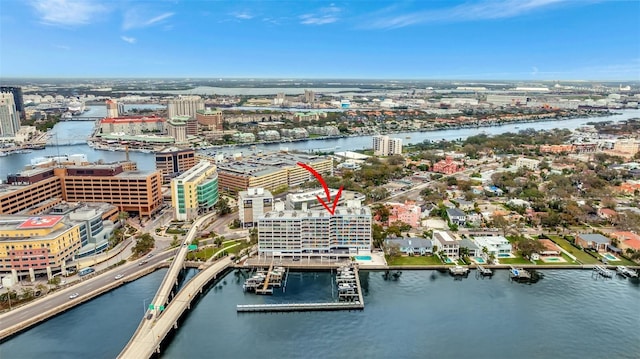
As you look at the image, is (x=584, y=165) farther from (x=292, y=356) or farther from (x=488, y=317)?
(x=292, y=356)

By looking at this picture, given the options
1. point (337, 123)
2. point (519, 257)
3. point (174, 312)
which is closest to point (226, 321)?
point (174, 312)

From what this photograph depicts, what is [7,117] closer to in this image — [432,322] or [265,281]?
[265,281]

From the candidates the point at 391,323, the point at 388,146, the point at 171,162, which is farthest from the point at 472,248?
the point at 388,146

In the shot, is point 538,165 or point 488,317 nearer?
point 488,317

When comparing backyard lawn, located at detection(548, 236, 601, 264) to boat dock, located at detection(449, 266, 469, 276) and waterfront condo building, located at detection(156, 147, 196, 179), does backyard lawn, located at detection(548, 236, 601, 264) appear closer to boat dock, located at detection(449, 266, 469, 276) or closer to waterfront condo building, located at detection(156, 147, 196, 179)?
boat dock, located at detection(449, 266, 469, 276)

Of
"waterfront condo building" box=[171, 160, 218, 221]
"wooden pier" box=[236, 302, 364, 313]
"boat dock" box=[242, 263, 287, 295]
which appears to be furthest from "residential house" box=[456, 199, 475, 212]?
"waterfront condo building" box=[171, 160, 218, 221]

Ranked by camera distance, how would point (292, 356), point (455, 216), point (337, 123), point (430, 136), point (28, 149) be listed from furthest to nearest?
point (337, 123), point (430, 136), point (28, 149), point (455, 216), point (292, 356)
